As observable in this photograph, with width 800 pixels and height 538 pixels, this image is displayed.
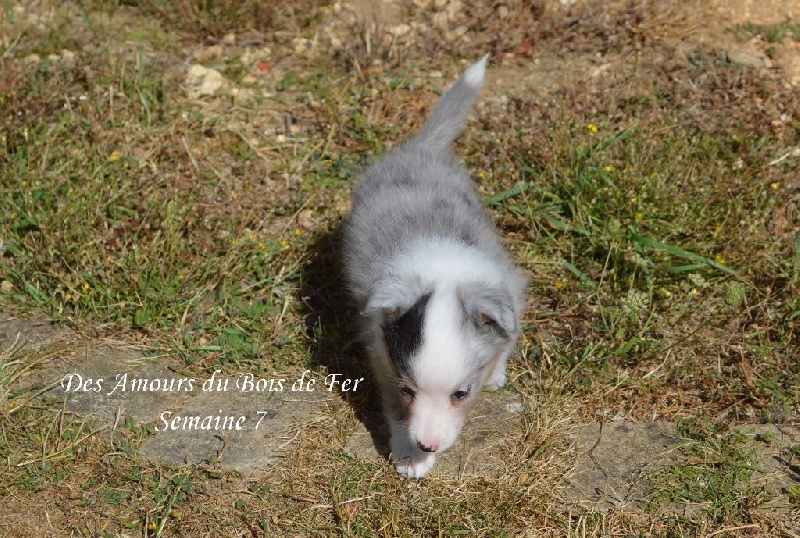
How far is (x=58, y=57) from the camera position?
6.06 meters

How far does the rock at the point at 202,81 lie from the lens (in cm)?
591

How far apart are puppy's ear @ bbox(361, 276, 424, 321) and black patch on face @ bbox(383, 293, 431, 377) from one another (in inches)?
1.3

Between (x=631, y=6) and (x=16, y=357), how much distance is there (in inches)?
185

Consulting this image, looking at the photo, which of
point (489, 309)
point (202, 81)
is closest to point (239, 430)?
point (489, 309)

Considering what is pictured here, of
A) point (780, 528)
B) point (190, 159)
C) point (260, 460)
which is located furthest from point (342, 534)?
point (190, 159)

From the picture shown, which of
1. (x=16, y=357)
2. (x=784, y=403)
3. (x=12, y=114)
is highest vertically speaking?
(x=12, y=114)

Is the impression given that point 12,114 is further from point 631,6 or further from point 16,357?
point 631,6

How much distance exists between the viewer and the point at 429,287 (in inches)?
141

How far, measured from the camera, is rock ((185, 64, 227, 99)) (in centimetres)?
591

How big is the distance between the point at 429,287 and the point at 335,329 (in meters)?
1.04

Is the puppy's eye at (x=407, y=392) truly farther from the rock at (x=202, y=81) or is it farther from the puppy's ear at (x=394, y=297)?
the rock at (x=202, y=81)

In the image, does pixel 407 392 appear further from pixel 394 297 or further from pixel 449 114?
pixel 449 114

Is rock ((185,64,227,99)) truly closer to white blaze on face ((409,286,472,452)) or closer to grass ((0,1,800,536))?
grass ((0,1,800,536))

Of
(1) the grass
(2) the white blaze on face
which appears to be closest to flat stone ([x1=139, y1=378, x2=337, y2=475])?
(1) the grass
